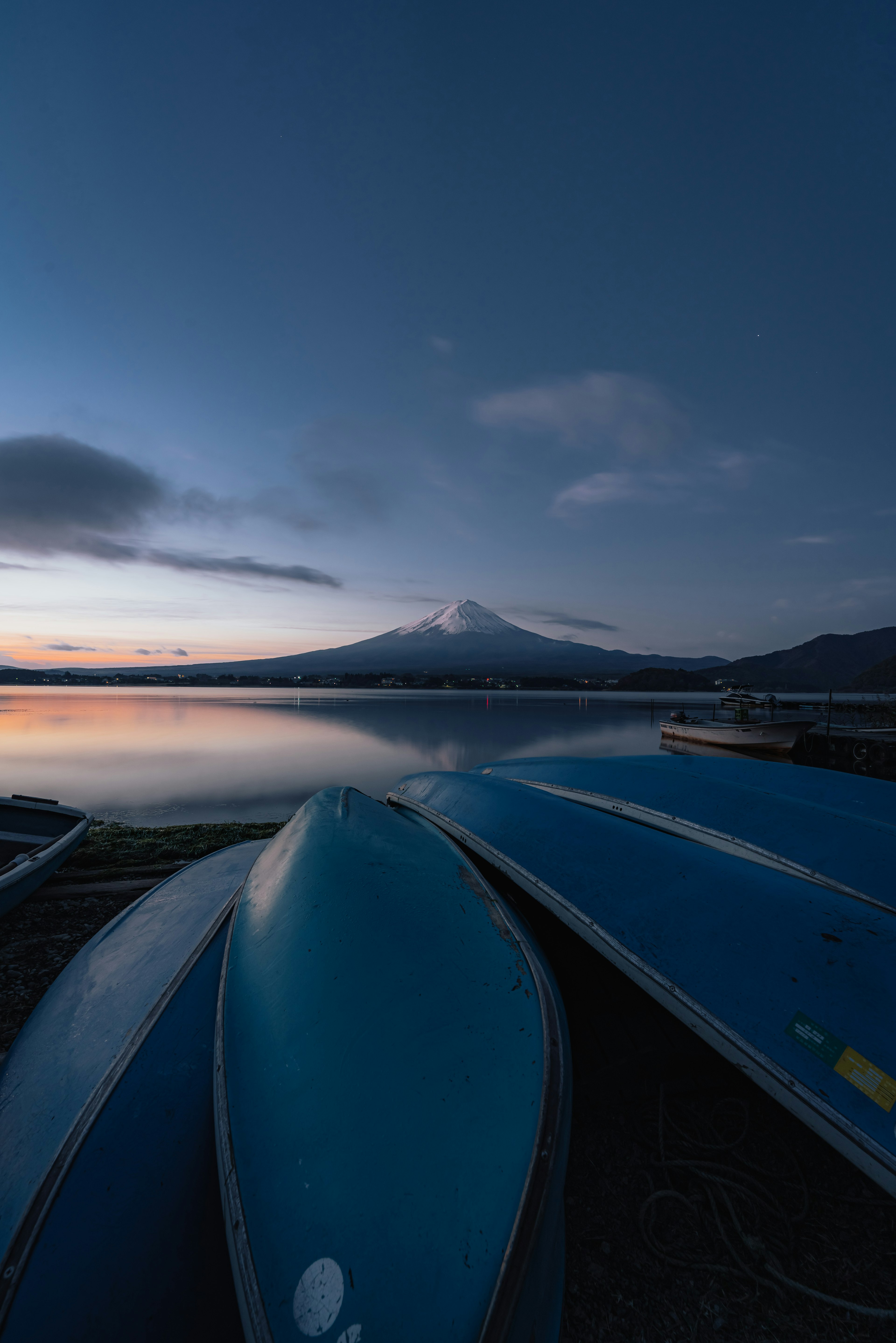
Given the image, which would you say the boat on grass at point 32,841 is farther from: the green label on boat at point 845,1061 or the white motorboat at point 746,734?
the white motorboat at point 746,734

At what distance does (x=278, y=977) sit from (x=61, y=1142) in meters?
0.96

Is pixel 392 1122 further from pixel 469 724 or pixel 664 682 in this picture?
pixel 664 682

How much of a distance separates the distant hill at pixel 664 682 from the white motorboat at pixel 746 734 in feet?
468

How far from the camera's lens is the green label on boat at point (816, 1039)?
2.18 meters

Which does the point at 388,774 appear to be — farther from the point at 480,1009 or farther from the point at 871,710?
the point at 871,710

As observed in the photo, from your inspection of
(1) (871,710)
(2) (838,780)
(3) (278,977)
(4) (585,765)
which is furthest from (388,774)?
(1) (871,710)

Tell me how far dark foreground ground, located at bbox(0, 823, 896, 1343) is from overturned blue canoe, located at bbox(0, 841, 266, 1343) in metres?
1.44

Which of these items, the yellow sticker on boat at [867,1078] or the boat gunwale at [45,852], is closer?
the yellow sticker on boat at [867,1078]

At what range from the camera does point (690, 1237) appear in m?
2.24

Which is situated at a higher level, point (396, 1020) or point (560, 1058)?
point (396, 1020)

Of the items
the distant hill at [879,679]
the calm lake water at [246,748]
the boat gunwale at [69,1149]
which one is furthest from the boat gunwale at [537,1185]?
the distant hill at [879,679]

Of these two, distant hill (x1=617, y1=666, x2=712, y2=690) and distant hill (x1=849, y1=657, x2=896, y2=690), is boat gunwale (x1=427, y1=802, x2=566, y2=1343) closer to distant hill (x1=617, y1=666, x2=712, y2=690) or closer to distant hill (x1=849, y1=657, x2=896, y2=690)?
distant hill (x1=849, y1=657, x2=896, y2=690)

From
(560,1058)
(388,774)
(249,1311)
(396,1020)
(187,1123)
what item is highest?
(396,1020)

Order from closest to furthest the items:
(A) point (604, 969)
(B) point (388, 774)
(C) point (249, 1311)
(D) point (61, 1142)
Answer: (C) point (249, 1311), (D) point (61, 1142), (A) point (604, 969), (B) point (388, 774)
